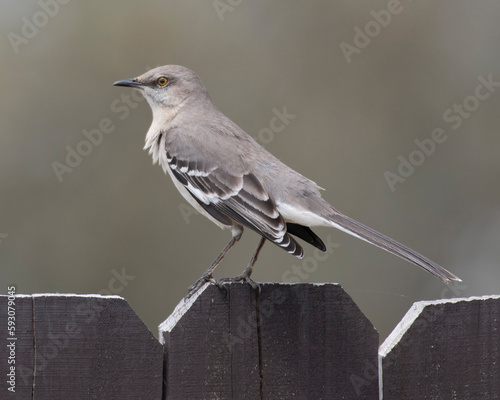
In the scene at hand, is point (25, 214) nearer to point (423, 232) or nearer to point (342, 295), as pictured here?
point (423, 232)

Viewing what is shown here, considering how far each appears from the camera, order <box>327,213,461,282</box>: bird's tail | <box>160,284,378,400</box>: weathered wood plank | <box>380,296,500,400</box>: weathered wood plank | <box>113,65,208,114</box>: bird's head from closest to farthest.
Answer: <box>160,284,378,400</box>: weathered wood plank, <box>380,296,500,400</box>: weathered wood plank, <box>327,213,461,282</box>: bird's tail, <box>113,65,208,114</box>: bird's head

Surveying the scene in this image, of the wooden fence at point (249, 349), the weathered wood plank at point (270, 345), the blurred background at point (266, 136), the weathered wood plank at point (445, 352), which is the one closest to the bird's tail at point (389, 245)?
the weathered wood plank at point (445, 352)

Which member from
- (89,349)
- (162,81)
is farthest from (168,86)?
(89,349)

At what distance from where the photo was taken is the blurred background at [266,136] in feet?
26.7

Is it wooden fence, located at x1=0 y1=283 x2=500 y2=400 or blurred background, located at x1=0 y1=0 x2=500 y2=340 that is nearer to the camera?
wooden fence, located at x1=0 y1=283 x2=500 y2=400

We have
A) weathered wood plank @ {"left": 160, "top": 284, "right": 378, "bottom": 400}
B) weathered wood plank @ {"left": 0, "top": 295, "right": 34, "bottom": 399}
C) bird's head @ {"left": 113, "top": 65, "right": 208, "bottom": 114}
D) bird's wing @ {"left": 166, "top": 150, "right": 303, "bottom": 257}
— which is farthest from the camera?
bird's head @ {"left": 113, "top": 65, "right": 208, "bottom": 114}

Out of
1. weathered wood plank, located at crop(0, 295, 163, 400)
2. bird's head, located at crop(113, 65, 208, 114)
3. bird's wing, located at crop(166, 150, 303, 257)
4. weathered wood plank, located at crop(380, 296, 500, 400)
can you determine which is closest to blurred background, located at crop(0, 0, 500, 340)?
bird's head, located at crop(113, 65, 208, 114)

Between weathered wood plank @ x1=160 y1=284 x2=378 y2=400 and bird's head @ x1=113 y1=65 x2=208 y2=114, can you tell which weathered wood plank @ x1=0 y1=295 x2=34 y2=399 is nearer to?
weathered wood plank @ x1=160 y1=284 x2=378 y2=400

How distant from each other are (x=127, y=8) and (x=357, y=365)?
6579 mm

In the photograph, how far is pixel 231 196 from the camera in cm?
484

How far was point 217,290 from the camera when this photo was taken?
314cm

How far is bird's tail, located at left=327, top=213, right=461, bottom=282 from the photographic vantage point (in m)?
3.71

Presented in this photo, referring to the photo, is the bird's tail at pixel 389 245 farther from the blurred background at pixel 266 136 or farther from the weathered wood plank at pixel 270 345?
the blurred background at pixel 266 136

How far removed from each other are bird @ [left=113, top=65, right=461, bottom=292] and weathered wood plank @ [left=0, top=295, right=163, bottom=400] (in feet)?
3.33
